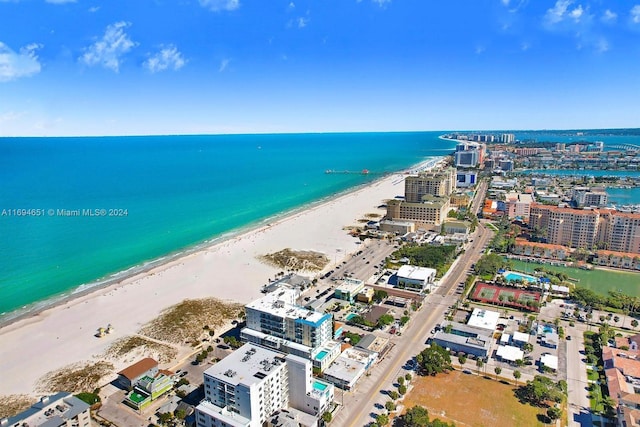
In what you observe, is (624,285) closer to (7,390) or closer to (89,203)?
(7,390)

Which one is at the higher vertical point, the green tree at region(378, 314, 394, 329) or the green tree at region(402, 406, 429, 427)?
the green tree at region(402, 406, 429, 427)

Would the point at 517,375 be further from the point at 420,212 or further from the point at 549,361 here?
the point at 420,212

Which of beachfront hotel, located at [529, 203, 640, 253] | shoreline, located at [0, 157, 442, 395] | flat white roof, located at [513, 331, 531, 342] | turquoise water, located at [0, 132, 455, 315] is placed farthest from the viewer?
beachfront hotel, located at [529, 203, 640, 253]

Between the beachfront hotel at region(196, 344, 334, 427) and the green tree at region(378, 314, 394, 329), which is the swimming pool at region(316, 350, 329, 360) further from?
the green tree at region(378, 314, 394, 329)

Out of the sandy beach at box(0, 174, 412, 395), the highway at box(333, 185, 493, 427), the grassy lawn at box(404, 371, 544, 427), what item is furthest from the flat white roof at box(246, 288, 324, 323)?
the sandy beach at box(0, 174, 412, 395)

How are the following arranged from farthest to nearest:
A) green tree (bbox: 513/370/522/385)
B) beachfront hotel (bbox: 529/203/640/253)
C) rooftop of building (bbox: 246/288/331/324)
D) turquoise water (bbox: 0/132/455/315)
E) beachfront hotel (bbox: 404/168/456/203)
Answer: beachfront hotel (bbox: 404/168/456/203) → beachfront hotel (bbox: 529/203/640/253) → turquoise water (bbox: 0/132/455/315) → rooftop of building (bbox: 246/288/331/324) → green tree (bbox: 513/370/522/385)

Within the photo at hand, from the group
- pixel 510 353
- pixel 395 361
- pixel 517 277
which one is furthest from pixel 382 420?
pixel 517 277
